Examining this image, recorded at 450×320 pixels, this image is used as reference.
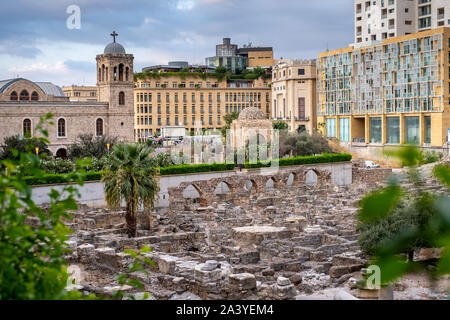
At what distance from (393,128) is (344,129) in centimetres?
822

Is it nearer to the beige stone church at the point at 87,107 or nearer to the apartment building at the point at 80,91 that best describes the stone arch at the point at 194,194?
the beige stone church at the point at 87,107

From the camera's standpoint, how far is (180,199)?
1304 inches

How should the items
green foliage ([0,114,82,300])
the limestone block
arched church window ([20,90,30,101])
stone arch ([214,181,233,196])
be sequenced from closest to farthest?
green foliage ([0,114,82,300]), the limestone block, stone arch ([214,181,233,196]), arched church window ([20,90,30,101])

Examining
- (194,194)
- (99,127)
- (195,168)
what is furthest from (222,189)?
(99,127)

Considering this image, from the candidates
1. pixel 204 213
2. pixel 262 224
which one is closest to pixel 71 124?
pixel 204 213

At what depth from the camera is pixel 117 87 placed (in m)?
50.0

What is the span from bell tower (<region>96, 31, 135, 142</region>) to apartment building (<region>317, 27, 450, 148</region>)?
80.8 ft

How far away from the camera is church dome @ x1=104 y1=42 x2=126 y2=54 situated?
4988cm

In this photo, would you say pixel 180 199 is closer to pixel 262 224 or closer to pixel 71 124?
pixel 262 224

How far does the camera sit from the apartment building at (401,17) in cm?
6191

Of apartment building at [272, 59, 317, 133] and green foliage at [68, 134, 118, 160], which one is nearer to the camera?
green foliage at [68, 134, 118, 160]

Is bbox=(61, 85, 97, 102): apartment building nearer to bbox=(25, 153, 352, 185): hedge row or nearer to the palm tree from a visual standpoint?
bbox=(25, 153, 352, 185): hedge row

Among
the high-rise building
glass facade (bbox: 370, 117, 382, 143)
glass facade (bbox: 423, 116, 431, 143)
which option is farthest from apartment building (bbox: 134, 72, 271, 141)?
glass facade (bbox: 423, 116, 431, 143)

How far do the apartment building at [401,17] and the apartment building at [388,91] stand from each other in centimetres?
341
